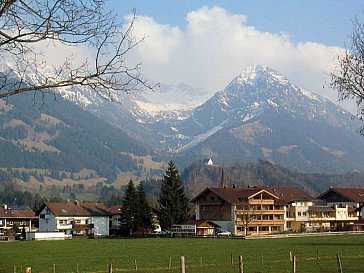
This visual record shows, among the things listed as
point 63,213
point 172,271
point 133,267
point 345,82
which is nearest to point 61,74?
point 345,82

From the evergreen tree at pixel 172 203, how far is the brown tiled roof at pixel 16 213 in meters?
33.4

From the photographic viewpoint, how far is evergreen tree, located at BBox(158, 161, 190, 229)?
110 m

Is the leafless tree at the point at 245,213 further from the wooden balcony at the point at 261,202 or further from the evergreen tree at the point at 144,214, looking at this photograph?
the evergreen tree at the point at 144,214

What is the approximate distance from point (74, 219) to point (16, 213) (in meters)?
14.4

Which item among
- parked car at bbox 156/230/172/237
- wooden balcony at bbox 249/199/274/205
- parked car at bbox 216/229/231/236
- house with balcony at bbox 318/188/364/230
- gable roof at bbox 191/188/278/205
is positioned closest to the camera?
parked car at bbox 156/230/172/237

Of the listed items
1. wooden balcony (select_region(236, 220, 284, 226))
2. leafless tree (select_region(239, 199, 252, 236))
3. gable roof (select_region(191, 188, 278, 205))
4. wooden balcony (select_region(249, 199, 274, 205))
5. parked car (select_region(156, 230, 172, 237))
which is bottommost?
parked car (select_region(156, 230, 172, 237))

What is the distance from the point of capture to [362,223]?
110125 millimetres

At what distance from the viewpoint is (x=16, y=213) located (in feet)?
436

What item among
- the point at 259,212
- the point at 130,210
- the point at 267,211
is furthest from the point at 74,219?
the point at 267,211

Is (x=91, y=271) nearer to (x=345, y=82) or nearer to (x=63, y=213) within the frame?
(x=345, y=82)

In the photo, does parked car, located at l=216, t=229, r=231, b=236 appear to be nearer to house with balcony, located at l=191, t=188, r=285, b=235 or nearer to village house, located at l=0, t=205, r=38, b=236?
house with balcony, located at l=191, t=188, r=285, b=235

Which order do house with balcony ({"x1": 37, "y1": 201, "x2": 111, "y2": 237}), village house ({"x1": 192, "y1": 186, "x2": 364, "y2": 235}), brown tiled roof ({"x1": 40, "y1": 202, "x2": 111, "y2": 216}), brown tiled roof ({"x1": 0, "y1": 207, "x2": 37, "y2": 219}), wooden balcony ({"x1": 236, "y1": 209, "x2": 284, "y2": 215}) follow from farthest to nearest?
brown tiled roof ({"x1": 0, "y1": 207, "x2": 37, "y2": 219})
brown tiled roof ({"x1": 40, "y1": 202, "x2": 111, "y2": 216})
house with balcony ({"x1": 37, "y1": 201, "x2": 111, "y2": 237})
village house ({"x1": 192, "y1": 186, "x2": 364, "y2": 235})
wooden balcony ({"x1": 236, "y1": 209, "x2": 284, "y2": 215})

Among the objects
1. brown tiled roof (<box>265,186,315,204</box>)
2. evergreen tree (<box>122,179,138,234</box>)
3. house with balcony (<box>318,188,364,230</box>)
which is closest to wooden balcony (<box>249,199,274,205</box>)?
brown tiled roof (<box>265,186,315,204</box>)

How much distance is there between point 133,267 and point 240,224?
7759cm
